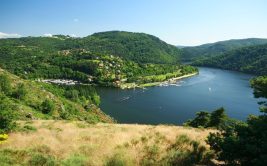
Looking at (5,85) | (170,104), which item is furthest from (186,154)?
(170,104)

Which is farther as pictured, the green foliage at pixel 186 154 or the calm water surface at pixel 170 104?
the calm water surface at pixel 170 104

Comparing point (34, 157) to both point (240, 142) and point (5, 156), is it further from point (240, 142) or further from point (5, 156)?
point (240, 142)

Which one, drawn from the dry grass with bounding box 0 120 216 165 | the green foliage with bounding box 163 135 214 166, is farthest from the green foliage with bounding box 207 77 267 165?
the dry grass with bounding box 0 120 216 165

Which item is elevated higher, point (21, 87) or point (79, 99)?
point (21, 87)

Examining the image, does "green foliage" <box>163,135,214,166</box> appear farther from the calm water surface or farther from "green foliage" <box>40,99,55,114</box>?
the calm water surface

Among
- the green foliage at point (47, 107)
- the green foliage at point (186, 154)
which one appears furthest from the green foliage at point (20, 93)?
the green foliage at point (186, 154)

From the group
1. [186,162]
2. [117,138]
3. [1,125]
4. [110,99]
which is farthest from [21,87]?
[110,99]

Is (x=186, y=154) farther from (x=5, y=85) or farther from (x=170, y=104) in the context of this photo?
(x=170, y=104)

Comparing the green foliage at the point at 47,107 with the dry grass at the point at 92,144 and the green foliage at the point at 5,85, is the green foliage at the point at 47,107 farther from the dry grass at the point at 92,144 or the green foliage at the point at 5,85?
the dry grass at the point at 92,144
